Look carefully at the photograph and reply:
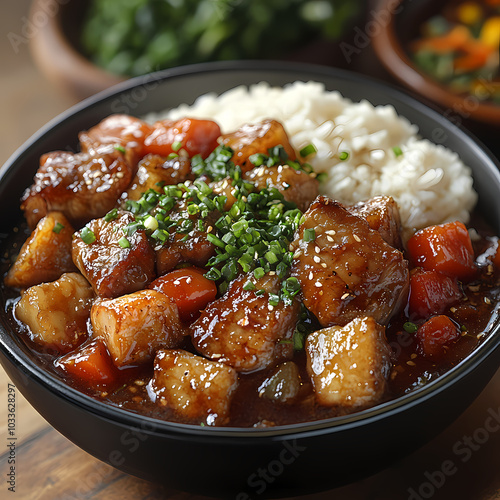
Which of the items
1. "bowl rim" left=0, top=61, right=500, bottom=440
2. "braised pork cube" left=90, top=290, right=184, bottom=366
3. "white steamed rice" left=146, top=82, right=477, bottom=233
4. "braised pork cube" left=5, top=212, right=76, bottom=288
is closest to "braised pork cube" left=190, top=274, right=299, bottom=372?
"braised pork cube" left=90, top=290, right=184, bottom=366

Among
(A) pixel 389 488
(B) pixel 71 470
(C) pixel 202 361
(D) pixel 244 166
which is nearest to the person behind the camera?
(C) pixel 202 361

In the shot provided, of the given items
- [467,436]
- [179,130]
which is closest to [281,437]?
[467,436]

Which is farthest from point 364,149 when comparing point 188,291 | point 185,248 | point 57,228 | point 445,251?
point 57,228

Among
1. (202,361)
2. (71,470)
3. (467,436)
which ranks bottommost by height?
(467,436)

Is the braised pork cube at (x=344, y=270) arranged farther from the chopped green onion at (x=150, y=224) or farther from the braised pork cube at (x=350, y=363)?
the chopped green onion at (x=150, y=224)

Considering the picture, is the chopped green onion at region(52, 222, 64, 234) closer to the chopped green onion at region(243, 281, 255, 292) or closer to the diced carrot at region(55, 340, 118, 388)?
the diced carrot at region(55, 340, 118, 388)

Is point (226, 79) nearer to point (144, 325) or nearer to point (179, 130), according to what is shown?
point (179, 130)
